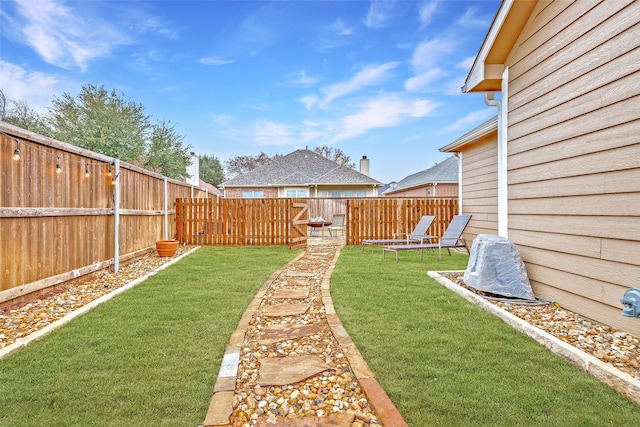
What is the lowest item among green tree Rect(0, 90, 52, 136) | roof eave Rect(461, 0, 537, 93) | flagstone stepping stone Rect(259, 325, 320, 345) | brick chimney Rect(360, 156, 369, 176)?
flagstone stepping stone Rect(259, 325, 320, 345)

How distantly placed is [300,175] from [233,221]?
38.7 feet

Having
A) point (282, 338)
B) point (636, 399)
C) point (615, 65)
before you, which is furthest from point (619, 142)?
point (282, 338)

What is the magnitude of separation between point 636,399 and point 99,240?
6.49m

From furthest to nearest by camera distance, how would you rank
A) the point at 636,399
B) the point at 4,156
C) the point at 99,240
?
the point at 99,240 → the point at 4,156 → the point at 636,399

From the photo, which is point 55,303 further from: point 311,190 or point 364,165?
point 364,165

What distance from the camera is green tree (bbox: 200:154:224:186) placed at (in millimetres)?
36656

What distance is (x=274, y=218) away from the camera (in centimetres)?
984

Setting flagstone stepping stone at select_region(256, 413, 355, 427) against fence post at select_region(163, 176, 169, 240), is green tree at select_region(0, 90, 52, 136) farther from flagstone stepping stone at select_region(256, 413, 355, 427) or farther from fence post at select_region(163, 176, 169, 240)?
flagstone stepping stone at select_region(256, 413, 355, 427)

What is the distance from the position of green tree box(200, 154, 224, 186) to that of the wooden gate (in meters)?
28.2

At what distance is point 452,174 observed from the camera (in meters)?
18.7

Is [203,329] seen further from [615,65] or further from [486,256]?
[615,65]

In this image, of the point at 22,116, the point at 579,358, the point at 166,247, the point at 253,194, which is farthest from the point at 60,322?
the point at 22,116

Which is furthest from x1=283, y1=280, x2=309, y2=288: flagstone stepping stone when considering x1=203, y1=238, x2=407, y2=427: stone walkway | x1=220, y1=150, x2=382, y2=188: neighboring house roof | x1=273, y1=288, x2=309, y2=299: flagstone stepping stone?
x1=220, y1=150, x2=382, y2=188: neighboring house roof

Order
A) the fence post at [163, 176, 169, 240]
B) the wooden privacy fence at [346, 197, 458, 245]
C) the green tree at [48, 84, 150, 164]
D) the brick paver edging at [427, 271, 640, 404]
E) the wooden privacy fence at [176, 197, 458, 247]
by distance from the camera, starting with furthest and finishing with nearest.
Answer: the green tree at [48, 84, 150, 164]
the wooden privacy fence at [346, 197, 458, 245]
the wooden privacy fence at [176, 197, 458, 247]
the fence post at [163, 176, 169, 240]
the brick paver edging at [427, 271, 640, 404]
